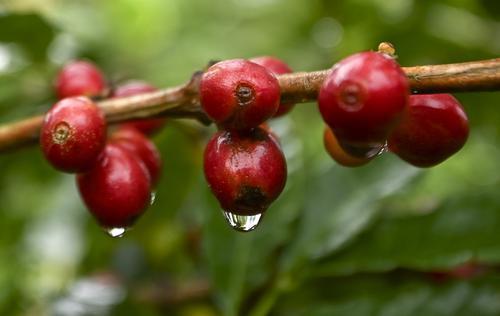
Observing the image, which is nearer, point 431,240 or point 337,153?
point 337,153

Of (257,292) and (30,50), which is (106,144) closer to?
(257,292)

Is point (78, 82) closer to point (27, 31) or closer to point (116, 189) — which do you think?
point (116, 189)

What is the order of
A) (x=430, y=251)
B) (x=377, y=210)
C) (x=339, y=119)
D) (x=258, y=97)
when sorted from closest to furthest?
(x=339, y=119)
(x=258, y=97)
(x=430, y=251)
(x=377, y=210)

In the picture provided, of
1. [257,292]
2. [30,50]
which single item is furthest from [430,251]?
[30,50]

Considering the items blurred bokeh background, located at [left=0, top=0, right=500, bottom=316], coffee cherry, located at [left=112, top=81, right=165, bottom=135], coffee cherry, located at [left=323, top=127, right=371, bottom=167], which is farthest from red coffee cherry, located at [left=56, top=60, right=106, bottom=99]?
coffee cherry, located at [left=323, top=127, right=371, bottom=167]

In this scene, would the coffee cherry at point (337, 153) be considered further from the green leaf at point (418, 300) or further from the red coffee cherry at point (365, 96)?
the green leaf at point (418, 300)

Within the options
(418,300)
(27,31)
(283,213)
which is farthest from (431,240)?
(27,31)
